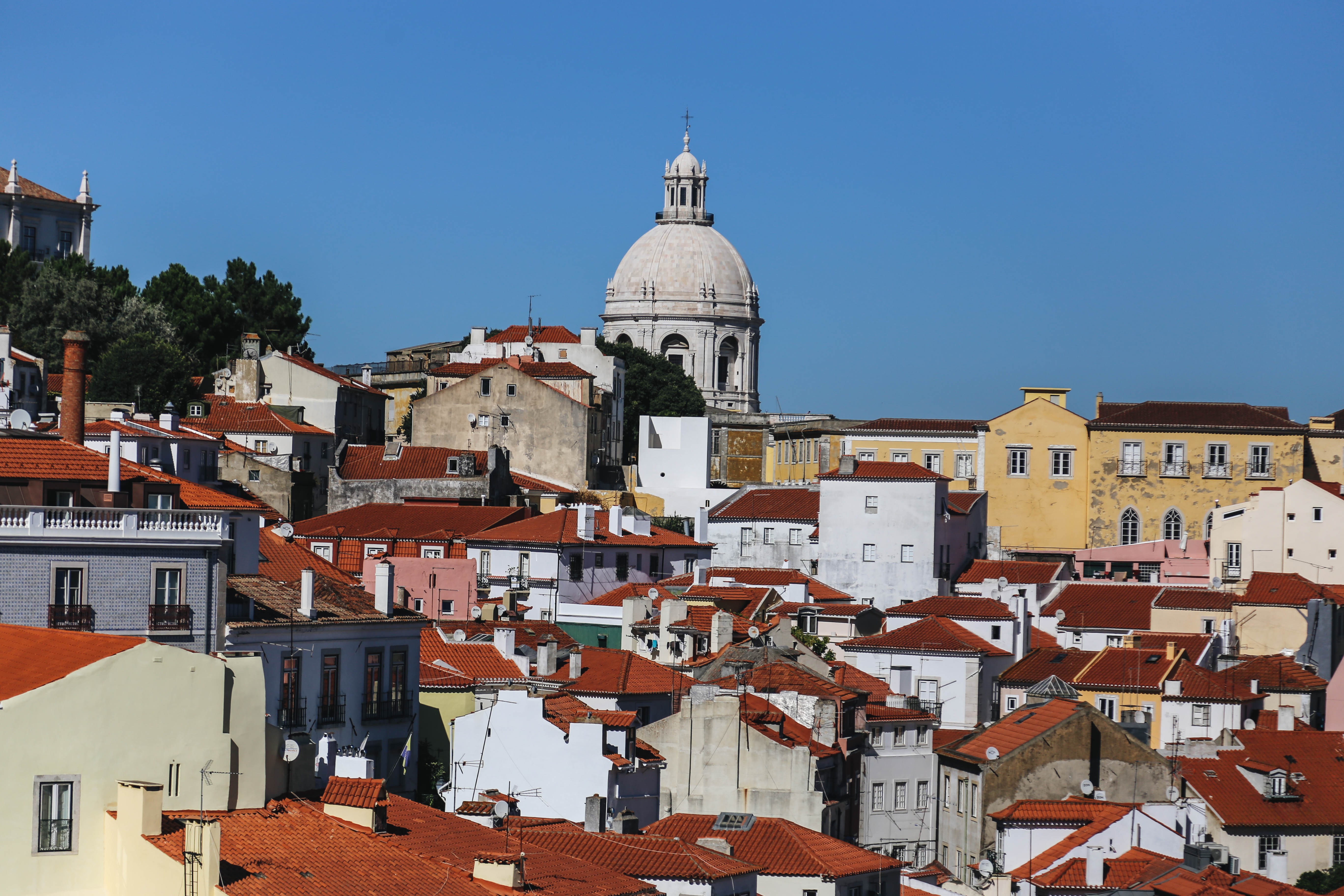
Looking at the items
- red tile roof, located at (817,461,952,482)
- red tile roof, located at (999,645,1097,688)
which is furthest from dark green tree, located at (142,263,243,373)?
red tile roof, located at (999,645,1097,688)

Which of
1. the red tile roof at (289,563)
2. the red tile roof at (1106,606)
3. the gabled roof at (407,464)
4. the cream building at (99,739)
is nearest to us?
the cream building at (99,739)

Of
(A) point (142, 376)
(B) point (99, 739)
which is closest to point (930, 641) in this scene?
(A) point (142, 376)

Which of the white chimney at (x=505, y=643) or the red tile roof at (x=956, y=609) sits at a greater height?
the red tile roof at (x=956, y=609)

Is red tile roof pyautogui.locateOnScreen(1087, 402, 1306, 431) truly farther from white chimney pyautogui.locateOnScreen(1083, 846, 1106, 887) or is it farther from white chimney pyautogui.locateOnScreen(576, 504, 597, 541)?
white chimney pyautogui.locateOnScreen(1083, 846, 1106, 887)

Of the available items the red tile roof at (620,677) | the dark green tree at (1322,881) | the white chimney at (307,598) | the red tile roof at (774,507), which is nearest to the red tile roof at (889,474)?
the red tile roof at (774,507)

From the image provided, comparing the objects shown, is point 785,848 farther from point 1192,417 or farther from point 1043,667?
point 1192,417

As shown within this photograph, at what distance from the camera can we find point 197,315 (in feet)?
317

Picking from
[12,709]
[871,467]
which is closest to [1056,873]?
[12,709]

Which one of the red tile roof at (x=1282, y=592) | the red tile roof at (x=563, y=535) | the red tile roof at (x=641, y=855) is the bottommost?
the red tile roof at (x=641, y=855)

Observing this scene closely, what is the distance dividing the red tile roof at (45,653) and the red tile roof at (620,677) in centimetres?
1991

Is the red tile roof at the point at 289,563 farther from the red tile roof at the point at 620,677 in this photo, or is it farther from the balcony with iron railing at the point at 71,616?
the balcony with iron railing at the point at 71,616

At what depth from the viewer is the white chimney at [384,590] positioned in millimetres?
38031

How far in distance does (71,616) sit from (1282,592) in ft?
153

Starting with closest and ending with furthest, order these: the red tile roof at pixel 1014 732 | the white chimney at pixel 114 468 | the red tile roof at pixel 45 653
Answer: the red tile roof at pixel 45 653, the white chimney at pixel 114 468, the red tile roof at pixel 1014 732
